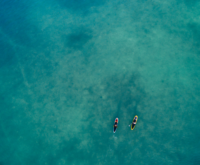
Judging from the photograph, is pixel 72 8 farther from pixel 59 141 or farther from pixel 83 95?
pixel 59 141

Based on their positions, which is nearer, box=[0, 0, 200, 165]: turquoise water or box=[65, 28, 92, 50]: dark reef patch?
box=[0, 0, 200, 165]: turquoise water

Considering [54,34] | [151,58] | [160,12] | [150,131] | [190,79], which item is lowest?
[150,131]

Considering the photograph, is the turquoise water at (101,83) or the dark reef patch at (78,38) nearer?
the turquoise water at (101,83)

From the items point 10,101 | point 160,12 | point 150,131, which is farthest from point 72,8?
point 150,131

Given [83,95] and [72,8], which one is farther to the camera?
[72,8]

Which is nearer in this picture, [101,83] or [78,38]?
[101,83]

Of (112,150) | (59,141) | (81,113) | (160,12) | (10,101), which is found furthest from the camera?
(160,12)

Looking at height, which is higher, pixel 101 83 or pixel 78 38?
pixel 78 38

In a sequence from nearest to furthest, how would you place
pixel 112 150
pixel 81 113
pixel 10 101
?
pixel 112 150, pixel 81 113, pixel 10 101
